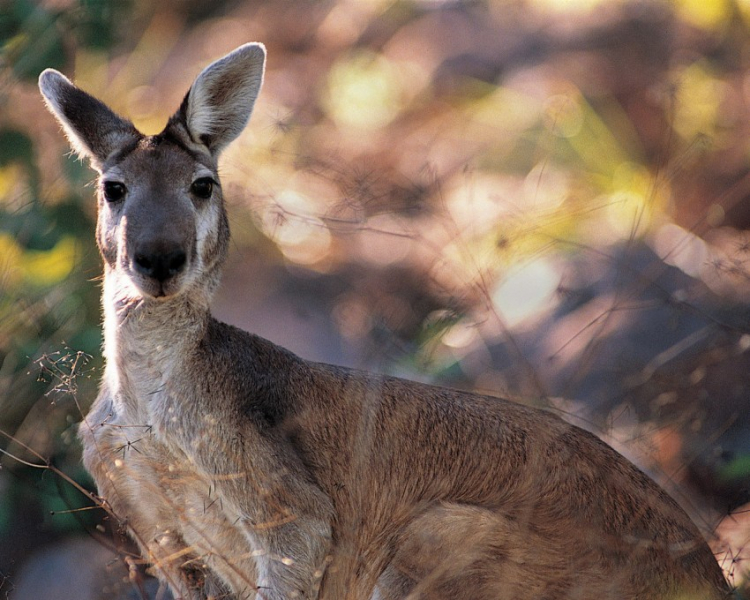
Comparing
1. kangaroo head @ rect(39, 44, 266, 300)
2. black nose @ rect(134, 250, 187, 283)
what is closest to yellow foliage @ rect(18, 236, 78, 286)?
kangaroo head @ rect(39, 44, 266, 300)

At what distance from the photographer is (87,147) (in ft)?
14.9

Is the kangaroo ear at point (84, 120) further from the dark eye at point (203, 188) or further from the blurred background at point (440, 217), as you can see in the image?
the blurred background at point (440, 217)

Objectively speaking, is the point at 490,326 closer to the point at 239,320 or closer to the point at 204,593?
the point at 239,320

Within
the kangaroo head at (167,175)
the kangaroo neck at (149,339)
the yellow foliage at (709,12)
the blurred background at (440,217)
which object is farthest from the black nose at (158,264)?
the yellow foliage at (709,12)

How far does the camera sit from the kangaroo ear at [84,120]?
177 inches

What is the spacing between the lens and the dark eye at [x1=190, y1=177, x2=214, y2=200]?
14.4ft

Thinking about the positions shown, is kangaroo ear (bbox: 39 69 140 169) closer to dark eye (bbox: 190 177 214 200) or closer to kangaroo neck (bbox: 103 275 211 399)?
dark eye (bbox: 190 177 214 200)

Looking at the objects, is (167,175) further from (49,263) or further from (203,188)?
(49,263)

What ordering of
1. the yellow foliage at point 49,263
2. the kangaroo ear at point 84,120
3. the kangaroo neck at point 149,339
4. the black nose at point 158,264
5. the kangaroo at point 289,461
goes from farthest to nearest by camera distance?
the yellow foliage at point 49,263 < the kangaroo ear at point 84,120 < the kangaroo neck at point 149,339 < the kangaroo at point 289,461 < the black nose at point 158,264

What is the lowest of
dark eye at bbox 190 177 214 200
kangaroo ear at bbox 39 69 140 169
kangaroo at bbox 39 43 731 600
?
kangaroo at bbox 39 43 731 600

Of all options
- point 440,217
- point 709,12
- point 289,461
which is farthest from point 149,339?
point 709,12

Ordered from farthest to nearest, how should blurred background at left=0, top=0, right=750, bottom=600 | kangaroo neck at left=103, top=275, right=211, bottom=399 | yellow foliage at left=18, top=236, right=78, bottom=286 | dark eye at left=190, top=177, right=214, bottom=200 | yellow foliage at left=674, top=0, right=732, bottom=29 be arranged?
yellow foliage at left=674, top=0, right=732, bottom=29 < yellow foliage at left=18, top=236, right=78, bottom=286 < blurred background at left=0, top=0, right=750, bottom=600 < dark eye at left=190, top=177, right=214, bottom=200 < kangaroo neck at left=103, top=275, right=211, bottom=399

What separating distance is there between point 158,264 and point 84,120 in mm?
988

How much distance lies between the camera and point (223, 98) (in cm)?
467
